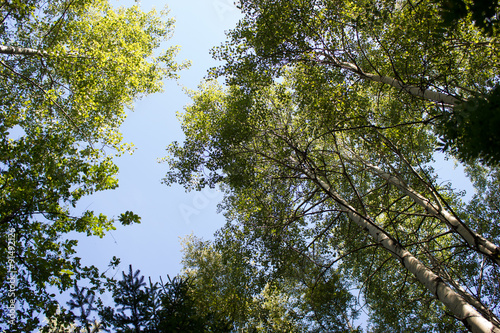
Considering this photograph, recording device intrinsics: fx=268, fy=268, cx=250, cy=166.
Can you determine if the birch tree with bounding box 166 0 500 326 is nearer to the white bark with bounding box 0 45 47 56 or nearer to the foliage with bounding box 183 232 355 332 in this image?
the foliage with bounding box 183 232 355 332

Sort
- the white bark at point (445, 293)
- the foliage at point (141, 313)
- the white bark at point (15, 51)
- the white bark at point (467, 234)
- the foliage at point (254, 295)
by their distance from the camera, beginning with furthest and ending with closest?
the foliage at point (254, 295) < the white bark at point (15, 51) < the white bark at point (467, 234) < the foliage at point (141, 313) < the white bark at point (445, 293)

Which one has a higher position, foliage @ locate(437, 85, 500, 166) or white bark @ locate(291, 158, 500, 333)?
foliage @ locate(437, 85, 500, 166)

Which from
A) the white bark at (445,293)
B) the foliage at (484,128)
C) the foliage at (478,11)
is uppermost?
the foliage at (478,11)

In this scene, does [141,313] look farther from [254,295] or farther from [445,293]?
[254,295]

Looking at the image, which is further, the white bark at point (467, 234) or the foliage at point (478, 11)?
the white bark at point (467, 234)

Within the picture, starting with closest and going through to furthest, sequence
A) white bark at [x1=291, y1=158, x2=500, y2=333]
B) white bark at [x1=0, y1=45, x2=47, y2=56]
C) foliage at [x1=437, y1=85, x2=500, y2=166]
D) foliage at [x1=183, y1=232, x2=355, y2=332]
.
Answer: foliage at [x1=437, y1=85, x2=500, y2=166] → white bark at [x1=291, y1=158, x2=500, y2=333] → white bark at [x1=0, y1=45, x2=47, y2=56] → foliage at [x1=183, y1=232, x2=355, y2=332]

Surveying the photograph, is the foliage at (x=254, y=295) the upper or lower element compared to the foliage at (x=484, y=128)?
upper

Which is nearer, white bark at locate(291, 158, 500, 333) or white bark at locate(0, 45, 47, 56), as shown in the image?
white bark at locate(291, 158, 500, 333)

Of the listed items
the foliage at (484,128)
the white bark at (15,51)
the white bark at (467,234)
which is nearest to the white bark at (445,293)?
the white bark at (467,234)

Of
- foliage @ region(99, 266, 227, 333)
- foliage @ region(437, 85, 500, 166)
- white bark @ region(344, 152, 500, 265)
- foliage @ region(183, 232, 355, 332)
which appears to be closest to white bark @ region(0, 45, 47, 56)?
foliage @ region(99, 266, 227, 333)

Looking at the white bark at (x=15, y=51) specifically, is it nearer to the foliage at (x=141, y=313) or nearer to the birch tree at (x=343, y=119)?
the birch tree at (x=343, y=119)

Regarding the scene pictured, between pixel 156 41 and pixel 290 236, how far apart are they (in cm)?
1064

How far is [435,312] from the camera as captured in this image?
9422 mm

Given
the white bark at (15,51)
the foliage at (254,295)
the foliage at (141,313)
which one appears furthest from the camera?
the foliage at (254,295)
